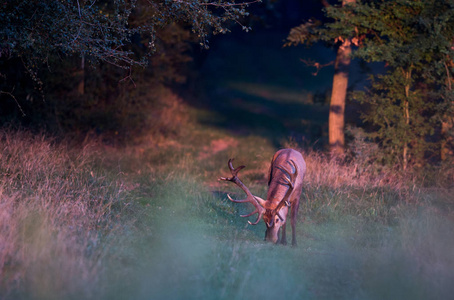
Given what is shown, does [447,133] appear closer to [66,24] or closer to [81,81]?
[66,24]

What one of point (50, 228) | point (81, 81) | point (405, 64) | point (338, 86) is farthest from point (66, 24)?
point (405, 64)

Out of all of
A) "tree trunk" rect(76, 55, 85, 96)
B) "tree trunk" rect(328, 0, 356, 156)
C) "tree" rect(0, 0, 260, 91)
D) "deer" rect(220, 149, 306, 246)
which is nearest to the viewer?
"tree" rect(0, 0, 260, 91)

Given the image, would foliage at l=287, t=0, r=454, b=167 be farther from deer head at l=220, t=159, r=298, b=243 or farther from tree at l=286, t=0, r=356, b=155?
deer head at l=220, t=159, r=298, b=243

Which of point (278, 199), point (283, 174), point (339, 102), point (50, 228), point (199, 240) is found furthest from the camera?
point (339, 102)

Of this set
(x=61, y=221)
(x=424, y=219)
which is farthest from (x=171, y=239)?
(x=424, y=219)

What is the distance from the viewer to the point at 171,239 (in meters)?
6.62

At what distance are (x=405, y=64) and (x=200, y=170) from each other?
7259 mm

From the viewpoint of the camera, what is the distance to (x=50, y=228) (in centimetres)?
579

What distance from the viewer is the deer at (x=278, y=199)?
7.44 m

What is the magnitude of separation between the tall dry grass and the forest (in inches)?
0.9

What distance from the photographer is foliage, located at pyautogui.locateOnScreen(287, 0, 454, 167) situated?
37.9 ft

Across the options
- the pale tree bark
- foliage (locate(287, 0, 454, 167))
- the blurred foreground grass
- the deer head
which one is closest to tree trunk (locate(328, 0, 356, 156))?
foliage (locate(287, 0, 454, 167))

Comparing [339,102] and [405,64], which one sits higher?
[405,64]

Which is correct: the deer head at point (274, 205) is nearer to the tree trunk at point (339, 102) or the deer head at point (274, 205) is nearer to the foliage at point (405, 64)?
the foliage at point (405, 64)
